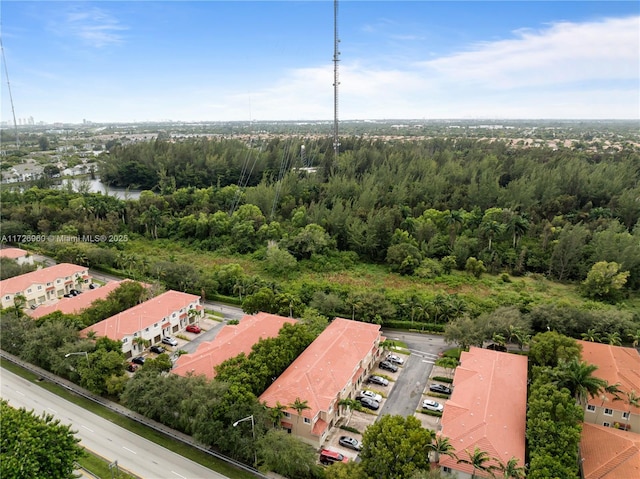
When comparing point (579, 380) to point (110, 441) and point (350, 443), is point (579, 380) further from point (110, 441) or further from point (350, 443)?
point (110, 441)

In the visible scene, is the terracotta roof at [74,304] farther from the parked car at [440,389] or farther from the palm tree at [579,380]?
the palm tree at [579,380]

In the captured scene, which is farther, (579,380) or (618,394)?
(618,394)

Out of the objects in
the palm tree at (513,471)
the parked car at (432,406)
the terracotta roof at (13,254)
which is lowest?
the parked car at (432,406)

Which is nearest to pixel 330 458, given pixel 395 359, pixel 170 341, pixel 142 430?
pixel 142 430

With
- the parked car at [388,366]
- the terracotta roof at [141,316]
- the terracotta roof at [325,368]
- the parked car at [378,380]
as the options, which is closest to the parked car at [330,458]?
the terracotta roof at [325,368]

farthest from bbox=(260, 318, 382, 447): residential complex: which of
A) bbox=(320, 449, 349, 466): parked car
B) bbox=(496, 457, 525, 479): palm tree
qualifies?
bbox=(496, 457, 525, 479): palm tree
